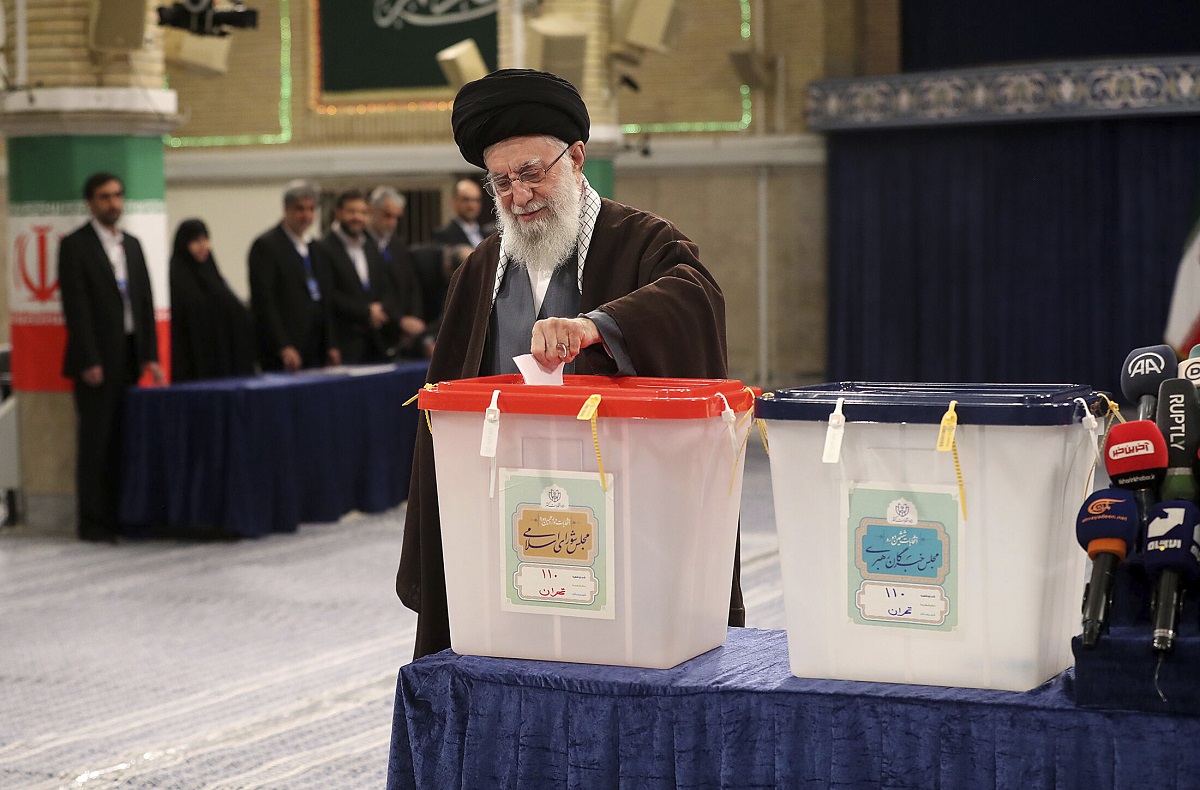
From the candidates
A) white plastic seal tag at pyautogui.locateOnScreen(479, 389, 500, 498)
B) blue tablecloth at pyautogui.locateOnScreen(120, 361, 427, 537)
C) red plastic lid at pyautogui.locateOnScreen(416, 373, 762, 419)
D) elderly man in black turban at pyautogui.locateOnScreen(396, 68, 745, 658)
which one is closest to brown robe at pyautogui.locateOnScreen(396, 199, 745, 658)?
elderly man in black turban at pyautogui.locateOnScreen(396, 68, 745, 658)

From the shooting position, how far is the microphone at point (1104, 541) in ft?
6.12

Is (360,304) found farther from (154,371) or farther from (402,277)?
(154,371)

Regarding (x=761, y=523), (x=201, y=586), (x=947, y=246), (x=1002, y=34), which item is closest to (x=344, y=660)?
(x=201, y=586)

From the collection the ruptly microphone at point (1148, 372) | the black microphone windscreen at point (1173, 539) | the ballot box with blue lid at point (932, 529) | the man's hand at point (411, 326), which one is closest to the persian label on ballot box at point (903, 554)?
the ballot box with blue lid at point (932, 529)

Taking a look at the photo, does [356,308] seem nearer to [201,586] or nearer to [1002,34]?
[201,586]

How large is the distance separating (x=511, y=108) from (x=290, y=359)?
5702 millimetres

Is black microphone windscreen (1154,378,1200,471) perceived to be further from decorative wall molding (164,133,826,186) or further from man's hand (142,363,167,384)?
decorative wall molding (164,133,826,186)

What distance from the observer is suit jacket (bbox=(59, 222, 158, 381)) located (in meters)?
7.18

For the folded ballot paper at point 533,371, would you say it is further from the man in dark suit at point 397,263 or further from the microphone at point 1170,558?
the man in dark suit at point 397,263

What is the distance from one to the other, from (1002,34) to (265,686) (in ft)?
31.8

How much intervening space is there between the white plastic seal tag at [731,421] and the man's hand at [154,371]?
221 inches

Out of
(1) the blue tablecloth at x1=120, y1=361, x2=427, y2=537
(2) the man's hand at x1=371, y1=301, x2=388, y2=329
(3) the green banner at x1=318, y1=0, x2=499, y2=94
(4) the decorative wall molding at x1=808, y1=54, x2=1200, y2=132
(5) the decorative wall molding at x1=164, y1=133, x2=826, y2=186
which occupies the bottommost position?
(1) the blue tablecloth at x1=120, y1=361, x2=427, y2=537

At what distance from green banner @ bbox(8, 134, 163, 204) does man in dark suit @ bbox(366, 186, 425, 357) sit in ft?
6.03

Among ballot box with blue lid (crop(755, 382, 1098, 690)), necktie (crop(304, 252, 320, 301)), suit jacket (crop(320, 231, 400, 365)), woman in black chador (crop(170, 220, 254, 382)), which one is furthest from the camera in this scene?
suit jacket (crop(320, 231, 400, 365))
